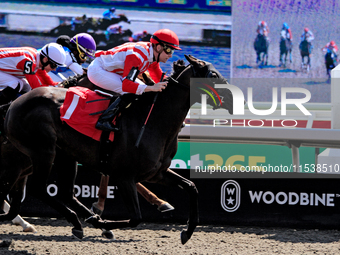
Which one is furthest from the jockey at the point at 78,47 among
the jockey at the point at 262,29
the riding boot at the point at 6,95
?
the jockey at the point at 262,29

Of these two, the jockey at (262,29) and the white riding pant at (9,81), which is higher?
the jockey at (262,29)

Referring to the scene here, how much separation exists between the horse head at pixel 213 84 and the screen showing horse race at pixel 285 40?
9524 millimetres

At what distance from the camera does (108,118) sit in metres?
3.57

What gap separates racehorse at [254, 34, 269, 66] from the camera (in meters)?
13.5

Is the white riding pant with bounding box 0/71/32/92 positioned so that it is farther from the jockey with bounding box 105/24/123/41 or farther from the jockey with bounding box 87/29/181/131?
the jockey with bounding box 105/24/123/41

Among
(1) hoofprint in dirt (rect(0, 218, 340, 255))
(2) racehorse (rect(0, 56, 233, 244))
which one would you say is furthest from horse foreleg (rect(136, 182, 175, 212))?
(2) racehorse (rect(0, 56, 233, 244))

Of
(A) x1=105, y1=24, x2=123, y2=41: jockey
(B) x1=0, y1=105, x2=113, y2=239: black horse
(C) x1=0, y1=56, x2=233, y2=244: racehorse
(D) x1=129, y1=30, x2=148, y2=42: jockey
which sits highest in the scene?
(A) x1=105, y1=24, x2=123, y2=41: jockey

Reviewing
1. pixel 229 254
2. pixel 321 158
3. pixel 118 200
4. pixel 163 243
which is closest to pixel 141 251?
pixel 163 243

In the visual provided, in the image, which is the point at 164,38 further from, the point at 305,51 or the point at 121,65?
the point at 305,51

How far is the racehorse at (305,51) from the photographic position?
1335cm

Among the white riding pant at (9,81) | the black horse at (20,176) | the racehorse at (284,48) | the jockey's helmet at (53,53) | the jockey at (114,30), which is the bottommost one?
the black horse at (20,176)

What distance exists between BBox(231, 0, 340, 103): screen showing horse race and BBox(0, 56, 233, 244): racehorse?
31.4 feet

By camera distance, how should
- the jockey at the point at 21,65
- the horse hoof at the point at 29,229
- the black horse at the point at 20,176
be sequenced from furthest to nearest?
1. the horse hoof at the point at 29,229
2. the jockey at the point at 21,65
3. the black horse at the point at 20,176

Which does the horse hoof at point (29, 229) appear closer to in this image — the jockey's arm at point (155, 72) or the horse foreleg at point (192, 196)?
the horse foreleg at point (192, 196)
